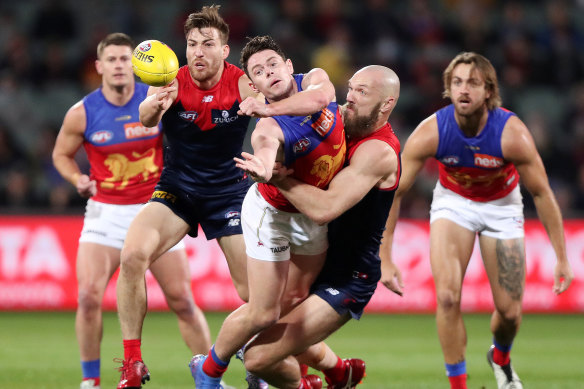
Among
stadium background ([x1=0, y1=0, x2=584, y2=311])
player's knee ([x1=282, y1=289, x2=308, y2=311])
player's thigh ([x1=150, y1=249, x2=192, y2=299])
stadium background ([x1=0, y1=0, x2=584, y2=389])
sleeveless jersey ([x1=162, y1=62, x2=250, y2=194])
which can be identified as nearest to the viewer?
player's knee ([x1=282, y1=289, x2=308, y2=311])

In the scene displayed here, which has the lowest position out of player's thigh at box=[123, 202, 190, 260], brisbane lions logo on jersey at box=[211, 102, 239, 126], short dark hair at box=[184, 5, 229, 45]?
player's thigh at box=[123, 202, 190, 260]

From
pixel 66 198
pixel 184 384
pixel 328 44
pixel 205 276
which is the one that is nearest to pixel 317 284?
pixel 184 384

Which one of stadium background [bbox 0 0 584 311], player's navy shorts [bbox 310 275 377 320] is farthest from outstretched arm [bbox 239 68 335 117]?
stadium background [bbox 0 0 584 311]

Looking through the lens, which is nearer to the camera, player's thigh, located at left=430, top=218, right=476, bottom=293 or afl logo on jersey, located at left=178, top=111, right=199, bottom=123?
afl logo on jersey, located at left=178, top=111, right=199, bottom=123

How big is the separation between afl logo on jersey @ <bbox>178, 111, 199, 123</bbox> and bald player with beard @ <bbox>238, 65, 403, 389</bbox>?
1.23 meters

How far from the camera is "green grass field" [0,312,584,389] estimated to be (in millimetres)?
8352

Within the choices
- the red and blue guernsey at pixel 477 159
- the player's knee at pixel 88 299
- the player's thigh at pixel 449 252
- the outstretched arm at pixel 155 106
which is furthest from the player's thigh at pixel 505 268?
the player's knee at pixel 88 299

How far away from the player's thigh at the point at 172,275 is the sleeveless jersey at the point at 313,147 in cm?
173

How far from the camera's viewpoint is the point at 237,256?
716 centimetres

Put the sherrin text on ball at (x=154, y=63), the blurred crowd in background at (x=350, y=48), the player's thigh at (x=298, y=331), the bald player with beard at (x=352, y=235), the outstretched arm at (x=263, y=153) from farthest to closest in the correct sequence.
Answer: the blurred crowd in background at (x=350, y=48) < the sherrin text on ball at (x=154, y=63) < the player's thigh at (x=298, y=331) < the bald player with beard at (x=352, y=235) < the outstretched arm at (x=263, y=153)

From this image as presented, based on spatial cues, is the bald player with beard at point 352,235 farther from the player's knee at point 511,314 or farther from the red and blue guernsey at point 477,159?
the player's knee at point 511,314

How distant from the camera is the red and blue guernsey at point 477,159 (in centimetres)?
748

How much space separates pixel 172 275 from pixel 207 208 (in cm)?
79

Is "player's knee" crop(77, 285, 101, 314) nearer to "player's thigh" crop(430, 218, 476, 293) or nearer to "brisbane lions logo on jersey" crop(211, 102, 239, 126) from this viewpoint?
"brisbane lions logo on jersey" crop(211, 102, 239, 126)
